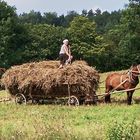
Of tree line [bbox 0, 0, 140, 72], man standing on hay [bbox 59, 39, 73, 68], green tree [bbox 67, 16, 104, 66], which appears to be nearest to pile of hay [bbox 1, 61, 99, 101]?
man standing on hay [bbox 59, 39, 73, 68]

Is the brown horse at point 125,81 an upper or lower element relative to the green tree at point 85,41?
lower

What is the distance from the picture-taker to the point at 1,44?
6272 centimetres

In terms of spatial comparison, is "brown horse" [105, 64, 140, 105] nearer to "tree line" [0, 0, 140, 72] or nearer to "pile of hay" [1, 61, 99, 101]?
"pile of hay" [1, 61, 99, 101]

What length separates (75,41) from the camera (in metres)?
76.1

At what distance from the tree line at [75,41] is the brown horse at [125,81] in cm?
4073

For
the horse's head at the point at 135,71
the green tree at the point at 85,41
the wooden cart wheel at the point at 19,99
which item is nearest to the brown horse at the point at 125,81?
the horse's head at the point at 135,71

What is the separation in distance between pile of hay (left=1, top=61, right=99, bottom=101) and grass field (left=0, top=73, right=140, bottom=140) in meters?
1.05

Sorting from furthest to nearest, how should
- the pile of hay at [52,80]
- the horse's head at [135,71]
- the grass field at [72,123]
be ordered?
the horse's head at [135,71]
the pile of hay at [52,80]
the grass field at [72,123]

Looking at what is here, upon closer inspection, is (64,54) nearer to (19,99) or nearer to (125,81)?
(19,99)

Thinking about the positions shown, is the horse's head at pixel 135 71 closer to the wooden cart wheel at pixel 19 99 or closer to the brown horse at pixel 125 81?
the brown horse at pixel 125 81

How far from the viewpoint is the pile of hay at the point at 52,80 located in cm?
1947

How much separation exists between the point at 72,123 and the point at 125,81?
6848mm

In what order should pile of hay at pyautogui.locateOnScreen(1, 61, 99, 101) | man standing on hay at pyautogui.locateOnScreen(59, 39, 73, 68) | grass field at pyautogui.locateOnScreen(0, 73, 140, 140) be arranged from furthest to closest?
man standing on hay at pyautogui.locateOnScreen(59, 39, 73, 68) → pile of hay at pyautogui.locateOnScreen(1, 61, 99, 101) → grass field at pyautogui.locateOnScreen(0, 73, 140, 140)

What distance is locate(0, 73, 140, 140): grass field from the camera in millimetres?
10336
